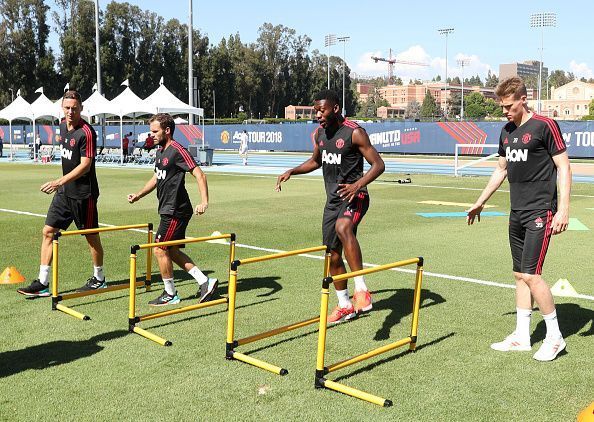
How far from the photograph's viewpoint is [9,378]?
15.1 feet

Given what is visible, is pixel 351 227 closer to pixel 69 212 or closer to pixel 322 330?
pixel 322 330

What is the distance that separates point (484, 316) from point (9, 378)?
4.13m

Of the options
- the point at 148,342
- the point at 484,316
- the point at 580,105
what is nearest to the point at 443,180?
the point at 484,316

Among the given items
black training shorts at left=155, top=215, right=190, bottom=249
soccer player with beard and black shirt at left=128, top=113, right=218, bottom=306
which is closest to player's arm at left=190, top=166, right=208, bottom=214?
soccer player with beard and black shirt at left=128, top=113, right=218, bottom=306

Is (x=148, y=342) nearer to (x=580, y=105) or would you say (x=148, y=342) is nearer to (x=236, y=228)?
(x=236, y=228)

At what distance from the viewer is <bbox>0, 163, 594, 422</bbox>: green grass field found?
4.14 metres

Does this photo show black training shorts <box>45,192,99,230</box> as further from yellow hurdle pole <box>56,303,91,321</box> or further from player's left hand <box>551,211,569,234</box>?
player's left hand <box>551,211,569,234</box>

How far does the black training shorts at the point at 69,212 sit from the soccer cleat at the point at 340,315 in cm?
295

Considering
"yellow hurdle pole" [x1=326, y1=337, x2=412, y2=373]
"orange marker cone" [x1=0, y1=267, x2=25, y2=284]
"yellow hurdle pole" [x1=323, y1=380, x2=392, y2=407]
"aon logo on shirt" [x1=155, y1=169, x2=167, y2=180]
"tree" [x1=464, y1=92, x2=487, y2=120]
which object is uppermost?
"tree" [x1=464, y1=92, x2=487, y2=120]

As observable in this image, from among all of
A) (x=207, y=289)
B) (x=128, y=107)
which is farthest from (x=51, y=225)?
(x=128, y=107)

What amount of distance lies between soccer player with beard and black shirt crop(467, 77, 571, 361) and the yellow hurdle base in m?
1.53

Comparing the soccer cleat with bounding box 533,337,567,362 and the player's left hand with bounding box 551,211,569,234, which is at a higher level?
the player's left hand with bounding box 551,211,569,234

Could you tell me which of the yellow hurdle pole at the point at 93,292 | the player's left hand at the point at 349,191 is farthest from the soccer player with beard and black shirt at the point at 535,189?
the yellow hurdle pole at the point at 93,292

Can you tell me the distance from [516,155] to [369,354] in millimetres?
1948
